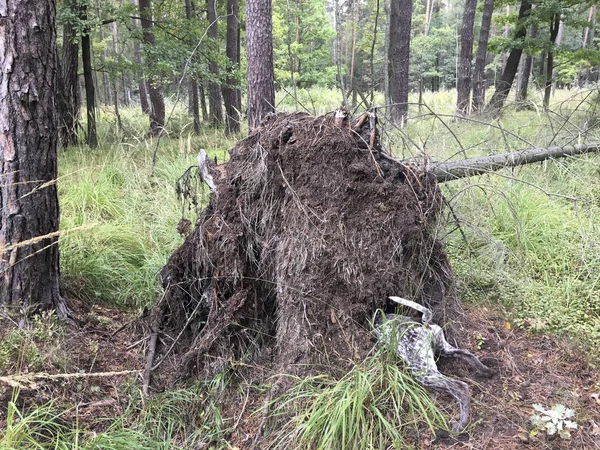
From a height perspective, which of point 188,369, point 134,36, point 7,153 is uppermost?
point 134,36

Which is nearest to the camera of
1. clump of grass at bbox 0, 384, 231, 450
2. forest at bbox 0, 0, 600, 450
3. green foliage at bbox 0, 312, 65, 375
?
clump of grass at bbox 0, 384, 231, 450

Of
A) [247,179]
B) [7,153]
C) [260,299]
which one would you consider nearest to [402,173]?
[247,179]

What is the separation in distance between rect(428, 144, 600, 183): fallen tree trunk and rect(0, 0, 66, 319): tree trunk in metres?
2.68

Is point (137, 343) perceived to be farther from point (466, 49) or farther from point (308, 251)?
point (466, 49)

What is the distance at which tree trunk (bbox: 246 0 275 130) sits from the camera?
17.3 ft

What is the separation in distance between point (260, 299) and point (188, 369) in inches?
24.3

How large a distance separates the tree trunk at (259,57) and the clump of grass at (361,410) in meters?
3.72

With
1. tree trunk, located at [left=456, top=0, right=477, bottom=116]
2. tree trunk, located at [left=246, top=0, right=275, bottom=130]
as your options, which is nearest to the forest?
tree trunk, located at [left=246, top=0, right=275, bottom=130]

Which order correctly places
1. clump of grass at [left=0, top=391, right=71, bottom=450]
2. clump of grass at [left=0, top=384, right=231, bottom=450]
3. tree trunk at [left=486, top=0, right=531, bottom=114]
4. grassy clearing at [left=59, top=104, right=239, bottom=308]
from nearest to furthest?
clump of grass at [left=0, top=391, right=71, bottom=450] → clump of grass at [left=0, top=384, right=231, bottom=450] → grassy clearing at [left=59, top=104, right=239, bottom=308] → tree trunk at [left=486, top=0, right=531, bottom=114]

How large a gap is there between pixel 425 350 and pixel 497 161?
2.96 meters

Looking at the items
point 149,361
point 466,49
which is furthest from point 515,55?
point 149,361

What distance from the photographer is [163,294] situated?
290 centimetres

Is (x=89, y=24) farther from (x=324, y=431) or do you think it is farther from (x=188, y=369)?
(x=324, y=431)

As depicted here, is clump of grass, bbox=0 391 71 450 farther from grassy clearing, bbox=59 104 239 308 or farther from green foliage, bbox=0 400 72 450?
grassy clearing, bbox=59 104 239 308
